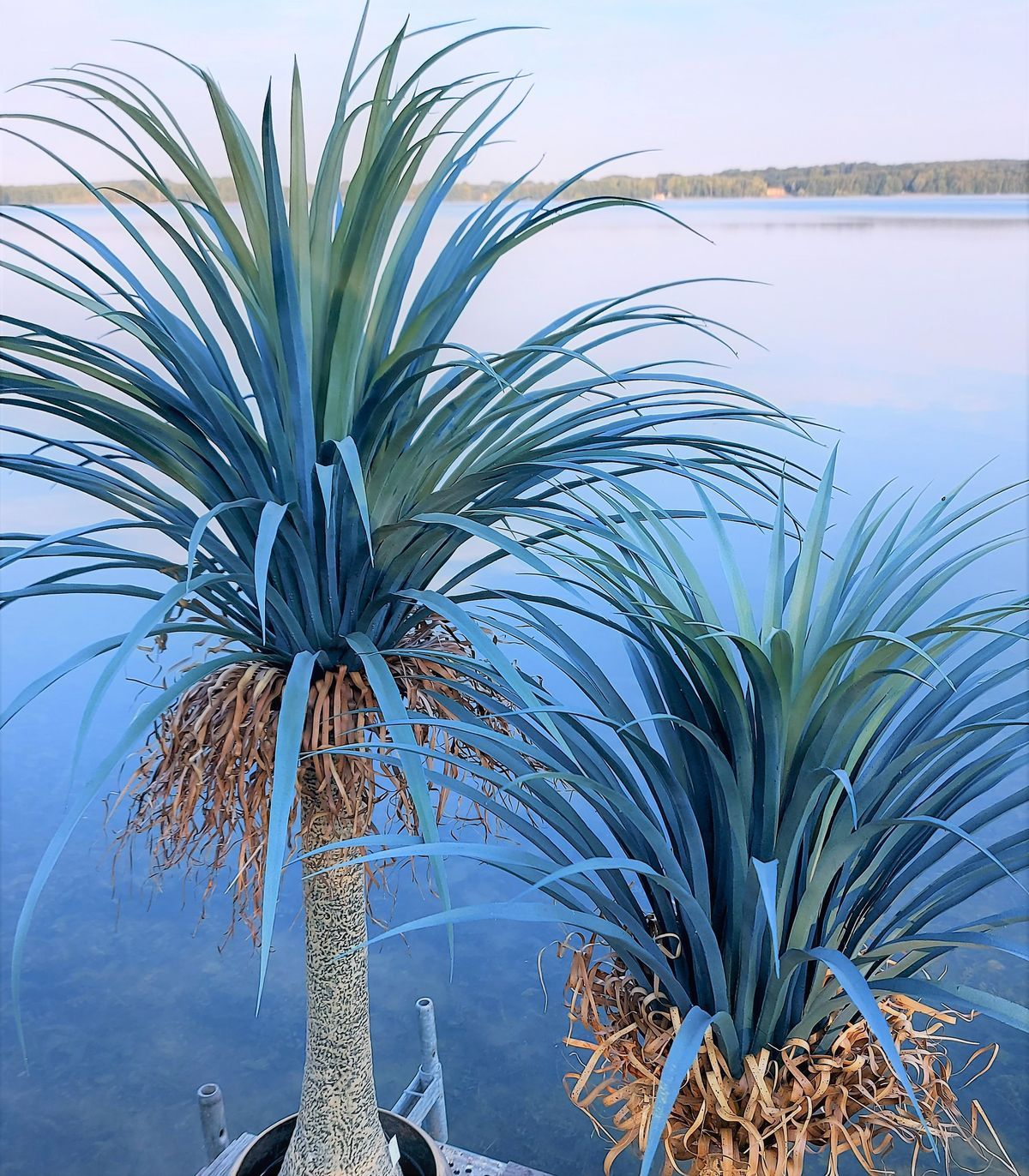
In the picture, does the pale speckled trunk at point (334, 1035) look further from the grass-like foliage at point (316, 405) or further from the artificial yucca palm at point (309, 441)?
the grass-like foliage at point (316, 405)

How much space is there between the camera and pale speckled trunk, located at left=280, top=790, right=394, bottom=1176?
122 cm

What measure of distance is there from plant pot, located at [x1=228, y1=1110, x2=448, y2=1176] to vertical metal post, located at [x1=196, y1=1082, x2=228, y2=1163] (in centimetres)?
11

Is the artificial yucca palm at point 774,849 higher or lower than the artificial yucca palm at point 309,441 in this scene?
lower

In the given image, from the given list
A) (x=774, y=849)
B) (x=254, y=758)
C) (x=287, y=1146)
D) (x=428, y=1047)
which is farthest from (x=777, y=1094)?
(x=428, y=1047)

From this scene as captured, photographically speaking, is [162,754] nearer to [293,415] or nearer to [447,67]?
[293,415]

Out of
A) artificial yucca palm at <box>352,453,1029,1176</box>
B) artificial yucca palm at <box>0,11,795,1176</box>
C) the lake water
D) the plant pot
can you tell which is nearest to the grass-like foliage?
artificial yucca palm at <box>0,11,795,1176</box>

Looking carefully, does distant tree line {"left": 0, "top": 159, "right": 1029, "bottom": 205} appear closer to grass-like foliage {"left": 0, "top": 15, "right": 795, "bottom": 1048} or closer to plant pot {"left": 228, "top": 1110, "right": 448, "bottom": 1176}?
grass-like foliage {"left": 0, "top": 15, "right": 795, "bottom": 1048}

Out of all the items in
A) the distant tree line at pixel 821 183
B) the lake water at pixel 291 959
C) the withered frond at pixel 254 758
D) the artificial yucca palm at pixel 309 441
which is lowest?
the lake water at pixel 291 959

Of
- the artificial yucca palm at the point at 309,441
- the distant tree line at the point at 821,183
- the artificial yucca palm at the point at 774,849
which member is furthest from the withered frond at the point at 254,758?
the distant tree line at the point at 821,183

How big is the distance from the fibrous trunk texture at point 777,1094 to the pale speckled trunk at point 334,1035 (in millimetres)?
398

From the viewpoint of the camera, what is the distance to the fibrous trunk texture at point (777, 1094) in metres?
0.83

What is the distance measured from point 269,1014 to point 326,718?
162cm

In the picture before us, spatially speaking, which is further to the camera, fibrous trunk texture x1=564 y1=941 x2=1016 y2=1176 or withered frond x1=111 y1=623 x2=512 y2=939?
withered frond x1=111 y1=623 x2=512 y2=939

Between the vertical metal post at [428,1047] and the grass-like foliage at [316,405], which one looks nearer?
the grass-like foliage at [316,405]
